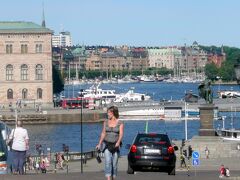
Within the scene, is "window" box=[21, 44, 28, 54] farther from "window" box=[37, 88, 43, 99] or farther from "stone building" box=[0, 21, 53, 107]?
"window" box=[37, 88, 43, 99]

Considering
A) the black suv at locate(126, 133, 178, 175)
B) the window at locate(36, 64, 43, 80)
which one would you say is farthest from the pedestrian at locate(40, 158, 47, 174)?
the window at locate(36, 64, 43, 80)

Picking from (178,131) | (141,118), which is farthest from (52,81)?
(178,131)

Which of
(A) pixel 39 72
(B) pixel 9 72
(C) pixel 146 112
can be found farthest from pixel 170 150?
(B) pixel 9 72

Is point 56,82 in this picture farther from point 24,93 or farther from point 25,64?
point 24,93

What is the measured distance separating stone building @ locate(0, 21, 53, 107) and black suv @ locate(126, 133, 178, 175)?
92.6m

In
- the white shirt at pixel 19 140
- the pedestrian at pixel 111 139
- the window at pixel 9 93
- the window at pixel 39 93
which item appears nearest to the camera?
the pedestrian at pixel 111 139

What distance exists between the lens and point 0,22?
13062 centimetres

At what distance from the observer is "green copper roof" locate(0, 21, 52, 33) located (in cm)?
12469

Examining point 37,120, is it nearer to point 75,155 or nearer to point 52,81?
point 52,81

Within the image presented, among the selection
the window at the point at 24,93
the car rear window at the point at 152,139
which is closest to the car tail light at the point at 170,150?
the car rear window at the point at 152,139

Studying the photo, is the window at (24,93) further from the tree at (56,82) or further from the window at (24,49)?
the tree at (56,82)

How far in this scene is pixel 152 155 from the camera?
30.0 meters

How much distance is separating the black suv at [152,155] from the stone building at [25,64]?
3647 inches

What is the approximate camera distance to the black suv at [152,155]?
98.5 ft
